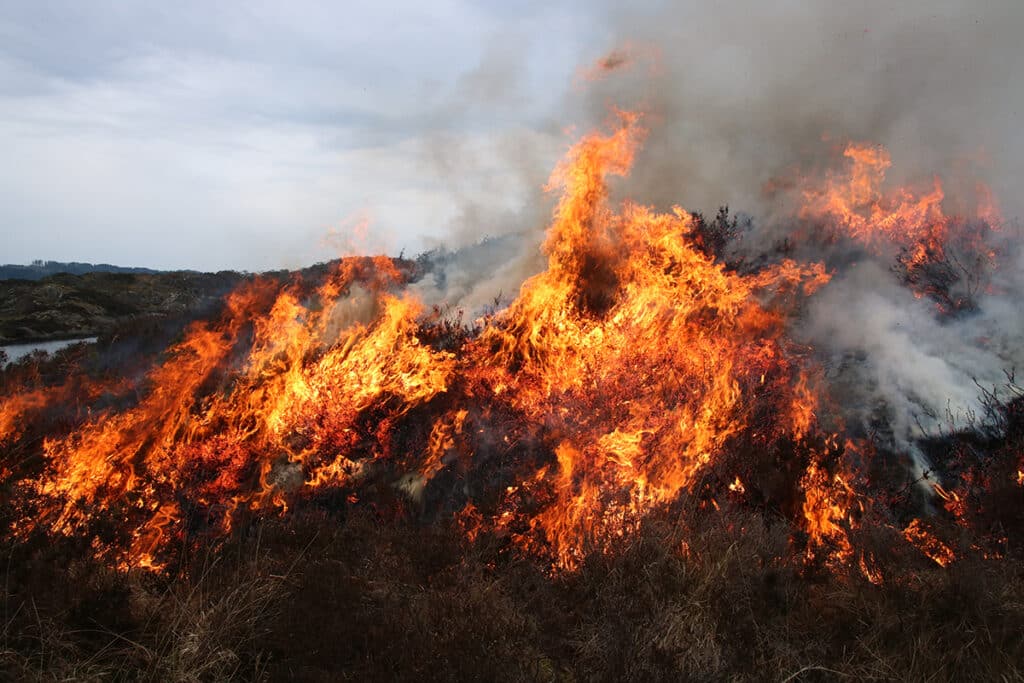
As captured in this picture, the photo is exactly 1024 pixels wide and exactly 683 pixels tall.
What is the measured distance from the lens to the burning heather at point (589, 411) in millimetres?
5754

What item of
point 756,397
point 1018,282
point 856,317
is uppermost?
point 1018,282

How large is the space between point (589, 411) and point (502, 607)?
169 inches

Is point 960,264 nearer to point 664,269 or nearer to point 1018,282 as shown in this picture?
point 1018,282

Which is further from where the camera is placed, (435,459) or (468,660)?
(435,459)

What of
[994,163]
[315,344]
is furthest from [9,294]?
[994,163]

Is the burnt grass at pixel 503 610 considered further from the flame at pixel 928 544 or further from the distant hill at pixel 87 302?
the distant hill at pixel 87 302

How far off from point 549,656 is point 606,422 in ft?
13.9

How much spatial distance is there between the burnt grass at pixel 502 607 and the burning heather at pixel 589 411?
207 millimetres

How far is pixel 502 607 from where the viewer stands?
398cm

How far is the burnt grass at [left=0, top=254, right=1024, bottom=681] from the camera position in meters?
3.34

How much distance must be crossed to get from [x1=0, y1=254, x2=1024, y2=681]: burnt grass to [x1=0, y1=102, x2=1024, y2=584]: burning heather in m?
0.21

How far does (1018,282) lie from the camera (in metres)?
10.1

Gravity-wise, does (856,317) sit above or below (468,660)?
above

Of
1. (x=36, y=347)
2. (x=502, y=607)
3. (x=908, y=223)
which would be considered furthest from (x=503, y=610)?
(x=36, y=347)
